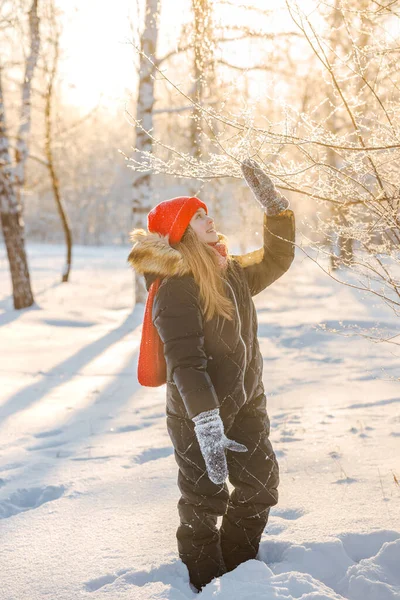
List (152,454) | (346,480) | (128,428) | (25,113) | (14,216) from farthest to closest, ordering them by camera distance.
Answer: (25,113) < (14,216) < (128,428) < (152,454) < (346,480)

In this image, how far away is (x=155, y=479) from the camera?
365 centimetres

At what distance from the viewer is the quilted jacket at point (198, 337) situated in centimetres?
237

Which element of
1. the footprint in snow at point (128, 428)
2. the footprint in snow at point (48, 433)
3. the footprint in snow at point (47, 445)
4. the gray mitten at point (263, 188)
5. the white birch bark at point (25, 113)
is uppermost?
the white birch bark at point (25, 113)

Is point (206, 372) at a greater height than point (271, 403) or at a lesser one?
greater

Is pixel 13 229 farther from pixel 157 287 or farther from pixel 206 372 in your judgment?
pixel 206 372

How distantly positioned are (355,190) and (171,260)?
91cm

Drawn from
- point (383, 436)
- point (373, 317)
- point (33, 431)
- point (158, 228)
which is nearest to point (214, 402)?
point (158, 228)

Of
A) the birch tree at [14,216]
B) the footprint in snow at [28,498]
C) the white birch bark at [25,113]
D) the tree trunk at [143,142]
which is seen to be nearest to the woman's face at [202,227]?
the footprint in snow at [28,498]

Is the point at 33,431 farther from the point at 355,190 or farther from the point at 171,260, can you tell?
the point at 355,190

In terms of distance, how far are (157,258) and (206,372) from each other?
0.53 m

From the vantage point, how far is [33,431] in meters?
4.76

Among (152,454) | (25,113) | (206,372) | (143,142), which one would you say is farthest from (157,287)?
(25,113)

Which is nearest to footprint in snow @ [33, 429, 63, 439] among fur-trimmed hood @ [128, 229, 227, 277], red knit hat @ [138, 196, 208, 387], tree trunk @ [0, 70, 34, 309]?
red knit hat @ [138, 196, 208, 387]

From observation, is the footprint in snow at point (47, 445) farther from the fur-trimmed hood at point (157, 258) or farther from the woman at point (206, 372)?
the fur-trimmed hood at point (157, 258)
